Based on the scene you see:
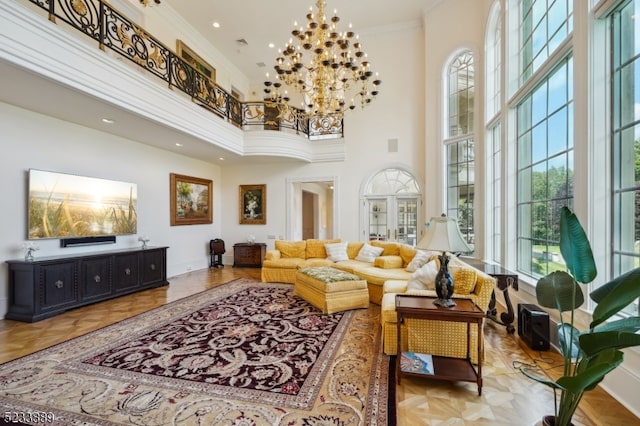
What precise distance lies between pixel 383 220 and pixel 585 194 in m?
5.24

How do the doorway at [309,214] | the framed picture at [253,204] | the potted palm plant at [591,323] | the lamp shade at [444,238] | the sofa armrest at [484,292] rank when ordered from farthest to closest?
1. the doorway at [309,214]
2. the framed picture at [253,204]
3. the sofa armrest at [484,292]
4. the lamp shade at [444,238]
5. the potted palm plant at [591,323]

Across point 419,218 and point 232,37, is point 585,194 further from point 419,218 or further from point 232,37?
point 232,37

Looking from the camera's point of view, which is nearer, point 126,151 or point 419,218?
point 126,151

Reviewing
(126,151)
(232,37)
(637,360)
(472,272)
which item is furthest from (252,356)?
(232,37)

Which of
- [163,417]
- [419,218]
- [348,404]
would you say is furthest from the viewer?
[419,218]

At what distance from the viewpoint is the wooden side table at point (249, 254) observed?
8.36 metres

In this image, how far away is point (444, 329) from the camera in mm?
2848

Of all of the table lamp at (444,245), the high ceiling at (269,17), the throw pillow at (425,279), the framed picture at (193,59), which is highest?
the high ceiling at (269,17)

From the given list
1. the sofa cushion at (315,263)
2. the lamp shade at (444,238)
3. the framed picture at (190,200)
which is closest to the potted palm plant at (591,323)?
the lamp shade at (444,238)

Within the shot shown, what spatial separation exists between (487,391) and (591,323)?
133cm

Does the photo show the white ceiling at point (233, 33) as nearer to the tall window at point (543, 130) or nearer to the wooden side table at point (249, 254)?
the wooden side table at point (249, 254)

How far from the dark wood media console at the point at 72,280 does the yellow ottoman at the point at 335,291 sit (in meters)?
3.42

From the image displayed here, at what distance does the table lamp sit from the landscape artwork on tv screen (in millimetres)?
5573

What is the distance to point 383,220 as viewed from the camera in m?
7.82
